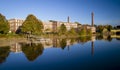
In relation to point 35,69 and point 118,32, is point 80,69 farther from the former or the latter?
point 118,32

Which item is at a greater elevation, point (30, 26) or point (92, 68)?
point (30, 26)

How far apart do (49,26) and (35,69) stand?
145536mm

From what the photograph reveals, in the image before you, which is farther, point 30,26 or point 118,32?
point 118,32

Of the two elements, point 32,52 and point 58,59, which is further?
point 32,52

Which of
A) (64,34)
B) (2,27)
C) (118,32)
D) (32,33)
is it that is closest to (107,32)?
(118,32)

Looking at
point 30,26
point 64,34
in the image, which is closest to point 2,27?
point 30,26

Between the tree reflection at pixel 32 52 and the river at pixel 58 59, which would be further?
the tree reflection at pixel 32 52

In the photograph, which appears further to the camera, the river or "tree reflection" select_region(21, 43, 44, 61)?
"tree reflection" select_region(21, 43, 44, 61)

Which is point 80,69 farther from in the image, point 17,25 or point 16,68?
point 17,25

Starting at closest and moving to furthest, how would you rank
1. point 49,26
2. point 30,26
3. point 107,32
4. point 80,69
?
point 80,69
point 30,26
point 49,26
point 107,32

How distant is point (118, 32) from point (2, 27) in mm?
158469

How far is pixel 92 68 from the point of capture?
61.4ft

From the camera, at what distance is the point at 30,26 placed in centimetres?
→ 7862

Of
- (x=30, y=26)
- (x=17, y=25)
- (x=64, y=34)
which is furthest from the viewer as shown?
(x=17, y=25)
